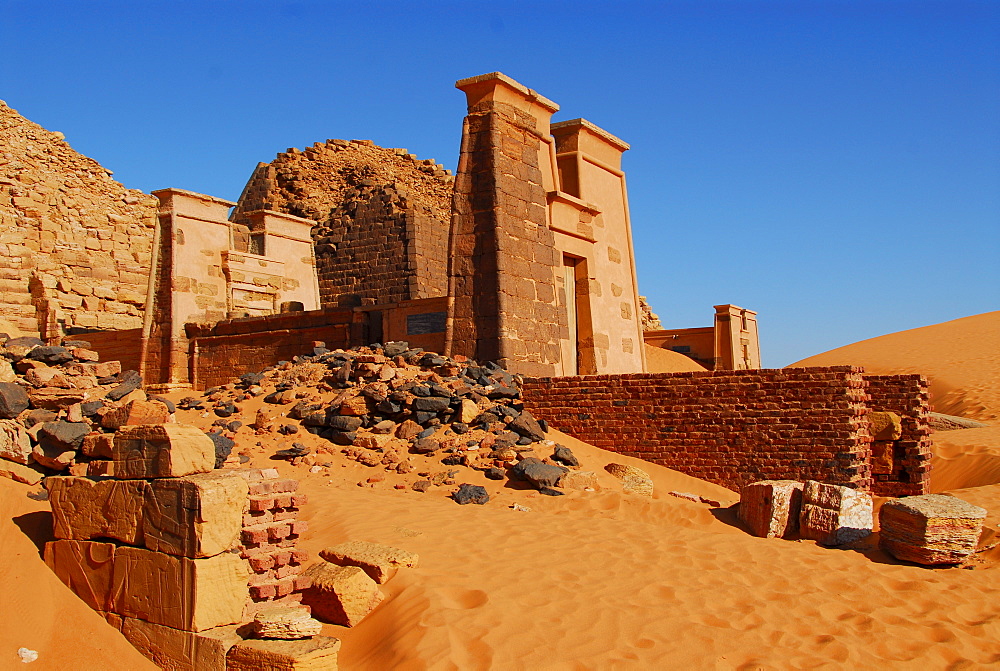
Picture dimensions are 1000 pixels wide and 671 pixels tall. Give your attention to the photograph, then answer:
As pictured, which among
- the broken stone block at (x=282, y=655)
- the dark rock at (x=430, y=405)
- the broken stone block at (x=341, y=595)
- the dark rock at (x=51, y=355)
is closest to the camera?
the broken stone block at (x=282, y=655)

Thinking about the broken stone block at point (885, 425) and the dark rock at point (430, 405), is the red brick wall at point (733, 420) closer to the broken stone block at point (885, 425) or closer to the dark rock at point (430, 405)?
the broken stone block at point (885, 425)

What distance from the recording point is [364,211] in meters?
19.7

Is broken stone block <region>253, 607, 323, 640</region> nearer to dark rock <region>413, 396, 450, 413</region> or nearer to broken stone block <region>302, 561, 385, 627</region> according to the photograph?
broken stone block <region>302, 561, 385, 627</region>

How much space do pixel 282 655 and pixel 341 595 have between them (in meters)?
0.95

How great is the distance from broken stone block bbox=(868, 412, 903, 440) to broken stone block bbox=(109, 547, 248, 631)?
26.3ft

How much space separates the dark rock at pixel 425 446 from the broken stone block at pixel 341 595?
3.92m

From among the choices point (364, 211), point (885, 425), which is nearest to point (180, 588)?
point (885, 425)

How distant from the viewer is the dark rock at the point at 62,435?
5594 millimetres


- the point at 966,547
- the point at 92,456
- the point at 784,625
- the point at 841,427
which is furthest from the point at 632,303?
the point at 92,456

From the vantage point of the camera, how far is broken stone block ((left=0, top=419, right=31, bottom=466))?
5.63 metres

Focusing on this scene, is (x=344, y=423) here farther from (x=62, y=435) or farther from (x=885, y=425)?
(x=885, y=425)

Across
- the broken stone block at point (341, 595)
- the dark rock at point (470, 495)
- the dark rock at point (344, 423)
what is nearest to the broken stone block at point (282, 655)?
the broken stone block at point (341, 595)

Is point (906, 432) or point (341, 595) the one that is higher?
point (906, 432)

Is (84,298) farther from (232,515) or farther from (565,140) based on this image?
(232,515)
